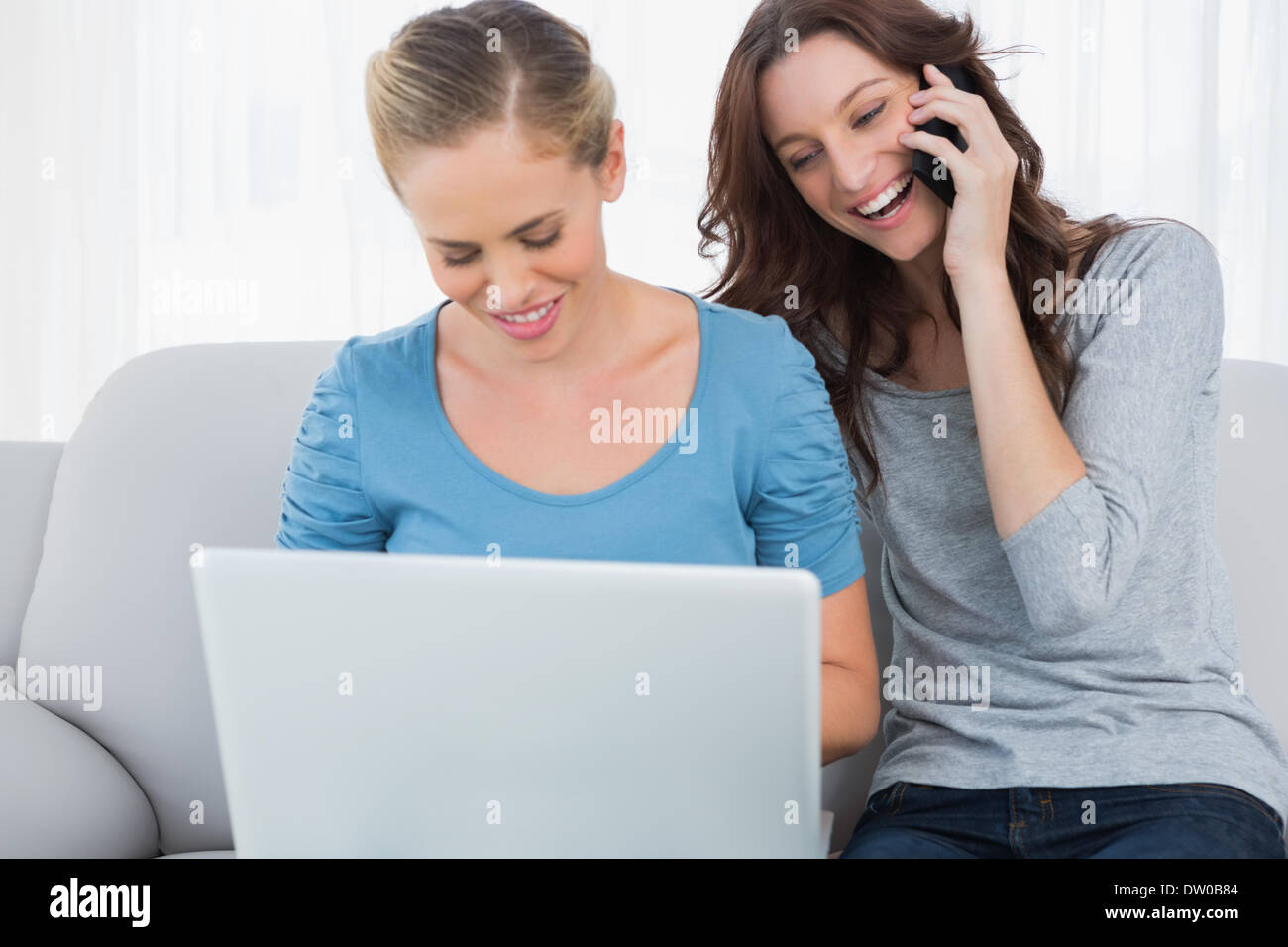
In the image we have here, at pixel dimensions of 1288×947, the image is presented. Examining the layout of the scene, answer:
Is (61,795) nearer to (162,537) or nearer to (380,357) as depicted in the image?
(162,537)

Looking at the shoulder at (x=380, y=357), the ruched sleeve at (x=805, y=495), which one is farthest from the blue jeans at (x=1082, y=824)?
the shoulder at (x=380, y=357)

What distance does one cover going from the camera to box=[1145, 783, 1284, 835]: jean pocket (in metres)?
1.14

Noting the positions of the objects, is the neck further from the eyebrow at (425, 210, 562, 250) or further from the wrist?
the eyebrow at (425, 210, 562, 250)

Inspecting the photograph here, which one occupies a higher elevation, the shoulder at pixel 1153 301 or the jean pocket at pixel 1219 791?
the shoulder at pixel 1153 301

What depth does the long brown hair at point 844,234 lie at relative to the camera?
1.31 m

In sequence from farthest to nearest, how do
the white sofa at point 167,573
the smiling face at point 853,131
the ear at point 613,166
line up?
the white sofa at point 167,573 < the smiling face at point 853,131 < the ear at point 613,166

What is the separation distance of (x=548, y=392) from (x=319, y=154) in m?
1.98

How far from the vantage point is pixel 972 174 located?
1.27 metres

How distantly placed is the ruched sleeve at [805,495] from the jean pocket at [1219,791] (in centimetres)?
35

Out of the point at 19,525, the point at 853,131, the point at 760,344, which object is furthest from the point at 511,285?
the point at 19,525

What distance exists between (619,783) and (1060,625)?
0.57 metres

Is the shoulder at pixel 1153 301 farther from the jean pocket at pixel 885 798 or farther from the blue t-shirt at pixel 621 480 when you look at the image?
the jean pocket at pixel 885 798
